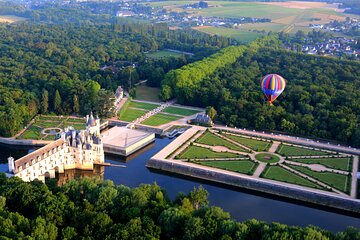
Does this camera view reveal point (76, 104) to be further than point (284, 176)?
Yes

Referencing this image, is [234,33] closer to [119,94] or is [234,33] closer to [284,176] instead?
[119,94]

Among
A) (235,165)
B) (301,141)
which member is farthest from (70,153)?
(301,141)

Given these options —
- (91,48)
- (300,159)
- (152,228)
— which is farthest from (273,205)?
(91,48)

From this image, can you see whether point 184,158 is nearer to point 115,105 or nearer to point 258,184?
point 258,184

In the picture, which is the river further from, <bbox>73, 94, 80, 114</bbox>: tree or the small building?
the small building

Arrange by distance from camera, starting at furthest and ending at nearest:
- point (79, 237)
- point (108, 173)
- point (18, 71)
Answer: point (18, 71) < point (108, 173) < point (79, 237)

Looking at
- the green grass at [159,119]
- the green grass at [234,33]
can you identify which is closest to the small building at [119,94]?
the green grass at [159,119]
